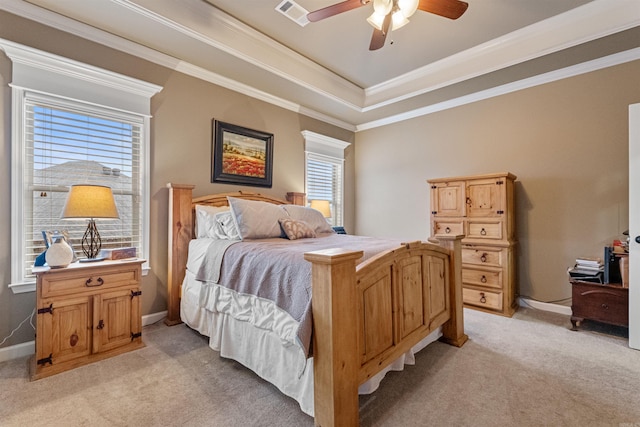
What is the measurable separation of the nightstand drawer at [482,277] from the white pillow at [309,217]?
1679mm

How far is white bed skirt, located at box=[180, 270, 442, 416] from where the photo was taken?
150cm

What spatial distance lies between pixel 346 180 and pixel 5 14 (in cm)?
412

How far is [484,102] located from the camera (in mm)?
3693

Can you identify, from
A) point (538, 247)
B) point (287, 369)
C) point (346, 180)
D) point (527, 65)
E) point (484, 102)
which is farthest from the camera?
point (346, 180)

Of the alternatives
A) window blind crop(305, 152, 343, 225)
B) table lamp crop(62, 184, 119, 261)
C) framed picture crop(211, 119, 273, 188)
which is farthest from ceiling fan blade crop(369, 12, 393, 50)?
table lamp crop(62, 184, 119, 261)

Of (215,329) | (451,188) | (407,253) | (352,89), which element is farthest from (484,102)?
(215,329)

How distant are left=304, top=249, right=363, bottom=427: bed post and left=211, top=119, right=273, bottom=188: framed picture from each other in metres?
2.40

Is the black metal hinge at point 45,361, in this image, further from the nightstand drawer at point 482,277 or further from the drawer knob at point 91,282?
the nightstand drawer at point 482,277

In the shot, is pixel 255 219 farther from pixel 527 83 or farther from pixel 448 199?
pixel 527 83

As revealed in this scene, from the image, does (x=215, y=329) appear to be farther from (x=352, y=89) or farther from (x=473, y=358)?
(x=352, y=89)

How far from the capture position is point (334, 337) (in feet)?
4.28

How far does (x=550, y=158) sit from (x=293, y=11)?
3.17 m

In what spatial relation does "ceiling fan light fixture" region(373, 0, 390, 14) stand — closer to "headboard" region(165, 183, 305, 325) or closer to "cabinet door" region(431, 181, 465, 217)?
"cabinet door" region(431, 181, 465, 217)

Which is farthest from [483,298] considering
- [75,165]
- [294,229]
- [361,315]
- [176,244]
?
[75,165]
